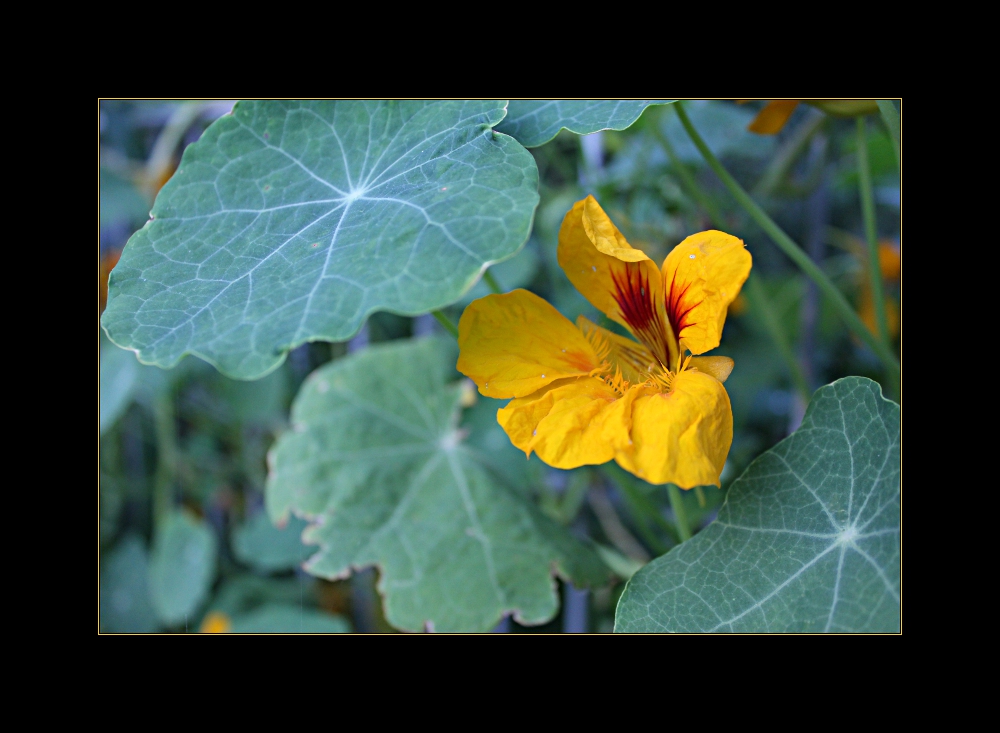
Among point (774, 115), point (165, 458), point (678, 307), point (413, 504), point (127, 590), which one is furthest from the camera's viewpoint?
point (127, 590)

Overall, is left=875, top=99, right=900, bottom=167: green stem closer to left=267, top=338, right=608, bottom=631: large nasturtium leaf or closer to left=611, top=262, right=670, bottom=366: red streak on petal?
left=611, top=262, right=670, bottom=366: red streak on petal

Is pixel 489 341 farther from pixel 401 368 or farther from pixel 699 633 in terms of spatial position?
pixel 401 368

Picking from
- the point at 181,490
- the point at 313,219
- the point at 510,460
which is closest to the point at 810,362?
the point at 510,460

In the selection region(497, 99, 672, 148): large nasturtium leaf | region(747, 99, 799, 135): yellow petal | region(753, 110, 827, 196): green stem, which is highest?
region(753, 110, 827, 196): green stem

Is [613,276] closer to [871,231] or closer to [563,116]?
[563,116]

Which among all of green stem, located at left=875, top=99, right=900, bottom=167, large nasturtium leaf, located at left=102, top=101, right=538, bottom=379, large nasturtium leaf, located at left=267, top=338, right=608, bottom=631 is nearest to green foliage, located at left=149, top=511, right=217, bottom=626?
large nasturtium leaf, located at left=267, top=338, right=608, bottom=631

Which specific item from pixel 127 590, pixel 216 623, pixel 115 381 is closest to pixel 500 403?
pixel 115 381

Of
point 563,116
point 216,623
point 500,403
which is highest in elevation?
point 563,116
